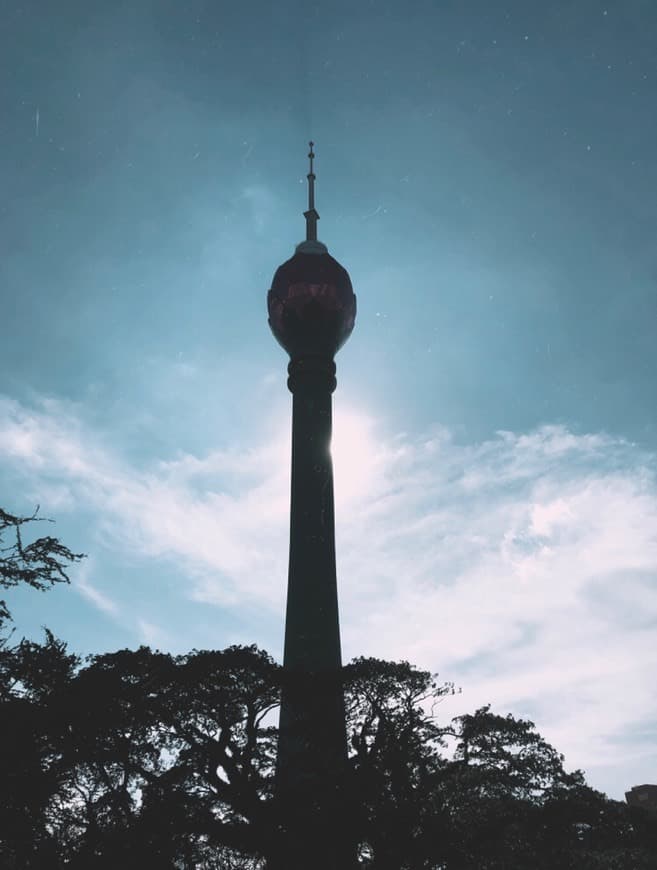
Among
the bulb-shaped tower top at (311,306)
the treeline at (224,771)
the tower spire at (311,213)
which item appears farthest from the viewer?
the tower spire at (311,213)

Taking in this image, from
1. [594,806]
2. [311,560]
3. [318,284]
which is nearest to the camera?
[594,806]

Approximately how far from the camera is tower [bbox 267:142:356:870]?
26.0 m

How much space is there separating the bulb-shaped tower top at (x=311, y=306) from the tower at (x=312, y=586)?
0.07 metres

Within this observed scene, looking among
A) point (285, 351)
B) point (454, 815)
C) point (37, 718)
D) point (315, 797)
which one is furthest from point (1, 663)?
point (285, 351)

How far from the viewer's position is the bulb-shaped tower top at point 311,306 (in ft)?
174

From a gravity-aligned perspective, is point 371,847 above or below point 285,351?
below

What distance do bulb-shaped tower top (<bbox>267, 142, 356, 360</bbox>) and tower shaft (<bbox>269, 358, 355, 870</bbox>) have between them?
1.58 m

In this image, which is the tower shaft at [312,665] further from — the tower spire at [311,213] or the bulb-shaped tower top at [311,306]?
the tower spire at [311,213]

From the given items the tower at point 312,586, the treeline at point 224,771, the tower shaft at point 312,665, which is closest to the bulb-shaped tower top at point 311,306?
the tower at point 312,586

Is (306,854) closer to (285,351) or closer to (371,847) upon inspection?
(371,847)

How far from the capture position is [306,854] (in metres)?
25.5

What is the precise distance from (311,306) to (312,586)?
61.8ft

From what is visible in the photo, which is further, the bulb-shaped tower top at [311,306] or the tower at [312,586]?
the bulb-shaped tower top at [311,306]

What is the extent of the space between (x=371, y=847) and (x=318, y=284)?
36489 millimetres
